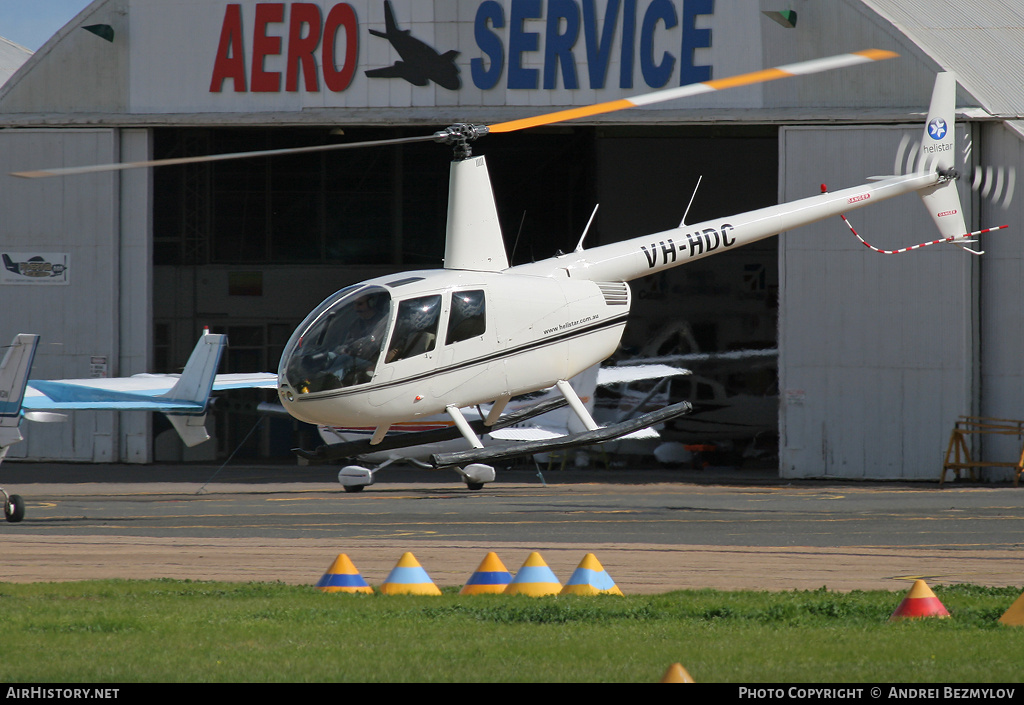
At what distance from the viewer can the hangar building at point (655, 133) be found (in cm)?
2591

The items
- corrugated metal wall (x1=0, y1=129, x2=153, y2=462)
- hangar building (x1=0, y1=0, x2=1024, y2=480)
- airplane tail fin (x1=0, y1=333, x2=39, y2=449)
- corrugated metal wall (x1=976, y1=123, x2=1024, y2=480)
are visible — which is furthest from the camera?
corrugated metal wall (x1=0, y1=129, x2=153, y2=462)

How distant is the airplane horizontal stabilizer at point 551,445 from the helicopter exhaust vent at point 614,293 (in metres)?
1.64

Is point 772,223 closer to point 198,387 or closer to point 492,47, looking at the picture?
point 198,387

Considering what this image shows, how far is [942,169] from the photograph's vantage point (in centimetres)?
1820

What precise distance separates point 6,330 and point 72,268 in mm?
2212

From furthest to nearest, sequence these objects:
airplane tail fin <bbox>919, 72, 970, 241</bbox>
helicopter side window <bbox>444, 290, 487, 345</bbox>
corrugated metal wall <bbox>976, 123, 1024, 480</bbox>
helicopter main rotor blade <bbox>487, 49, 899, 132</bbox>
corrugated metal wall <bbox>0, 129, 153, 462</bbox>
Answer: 1. corrugated metal wall <bbox>0, 129, 153, 462</bbox>
2. corrugated metal wall <bbox>976, 123, 1024, 480</bbox>
3. airplane tail fin <bbox>919, 72, 970, 241</bbox>
4. helicopter side window <bbox>444, 290, 487, 345</bbox>
5. helicopter main rotor blade <bbox>487, 49, 899, 132</bbox>

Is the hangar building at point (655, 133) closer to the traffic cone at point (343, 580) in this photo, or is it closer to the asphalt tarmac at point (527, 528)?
the asphalt tarmac at point (527, 528)

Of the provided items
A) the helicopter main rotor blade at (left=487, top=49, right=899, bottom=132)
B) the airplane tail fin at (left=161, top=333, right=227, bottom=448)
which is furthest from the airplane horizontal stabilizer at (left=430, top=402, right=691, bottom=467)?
the airplane tail fin at (left=161, top=333, right=227, bottom=448)

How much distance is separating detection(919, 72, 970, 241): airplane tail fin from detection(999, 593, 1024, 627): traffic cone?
33.1 feet

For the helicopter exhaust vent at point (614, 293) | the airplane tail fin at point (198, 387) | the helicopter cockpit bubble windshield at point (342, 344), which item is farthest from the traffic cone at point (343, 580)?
the airplane tail fin at point (198, 387)

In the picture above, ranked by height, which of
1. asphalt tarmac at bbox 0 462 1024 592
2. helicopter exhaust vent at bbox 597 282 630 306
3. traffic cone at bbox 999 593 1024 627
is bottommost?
asphalt tarmac at bbox 0 462 1024 592

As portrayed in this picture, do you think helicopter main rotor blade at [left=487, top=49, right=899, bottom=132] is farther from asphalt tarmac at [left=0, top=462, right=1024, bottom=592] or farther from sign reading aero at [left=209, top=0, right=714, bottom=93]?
sign reading aero at [left=209, top=0, right=714, bottom=93]

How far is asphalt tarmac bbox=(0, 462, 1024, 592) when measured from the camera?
13.6 meters
